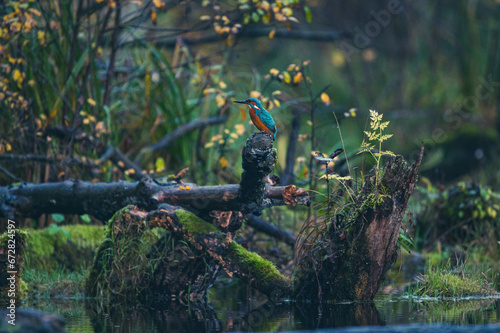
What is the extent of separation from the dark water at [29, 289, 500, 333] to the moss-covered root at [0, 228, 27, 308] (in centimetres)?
17

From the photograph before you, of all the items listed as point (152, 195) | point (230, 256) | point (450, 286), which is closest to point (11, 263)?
point (152, 195)

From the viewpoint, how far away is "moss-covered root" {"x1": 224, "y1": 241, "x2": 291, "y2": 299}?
4238 mm

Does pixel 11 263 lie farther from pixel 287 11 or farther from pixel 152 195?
pixel 287 11

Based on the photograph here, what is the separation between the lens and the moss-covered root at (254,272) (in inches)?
167

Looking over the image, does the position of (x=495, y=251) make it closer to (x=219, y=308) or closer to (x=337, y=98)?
(x=219, y=308)

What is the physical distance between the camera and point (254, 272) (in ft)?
13.9

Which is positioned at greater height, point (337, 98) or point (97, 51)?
point (337, 98)

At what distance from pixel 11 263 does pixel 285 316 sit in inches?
76.4

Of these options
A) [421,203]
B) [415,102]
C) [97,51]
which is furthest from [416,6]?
[97,51]

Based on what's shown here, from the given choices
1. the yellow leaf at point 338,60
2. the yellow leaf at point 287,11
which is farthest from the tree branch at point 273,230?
the yellow leaf at point 338,60

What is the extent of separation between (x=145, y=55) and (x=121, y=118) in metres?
0.78

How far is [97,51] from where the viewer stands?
654 cm

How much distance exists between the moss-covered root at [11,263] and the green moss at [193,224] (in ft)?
3.59

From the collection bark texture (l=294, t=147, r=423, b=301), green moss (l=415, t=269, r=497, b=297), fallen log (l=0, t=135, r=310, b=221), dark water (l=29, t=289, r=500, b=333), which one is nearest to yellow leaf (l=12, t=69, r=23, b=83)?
fallen log (l=0, t=135, r=310, b=221)
